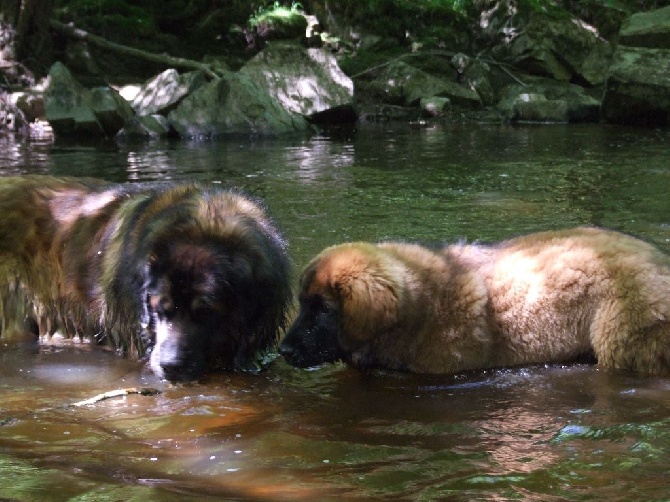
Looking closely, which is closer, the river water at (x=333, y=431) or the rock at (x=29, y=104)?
the river water at (x=333, y=431)

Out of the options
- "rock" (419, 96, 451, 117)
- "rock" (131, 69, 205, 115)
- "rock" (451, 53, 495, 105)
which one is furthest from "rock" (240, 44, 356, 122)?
"rock" (451, 53, 495, 105)

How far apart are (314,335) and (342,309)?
8.1 inches

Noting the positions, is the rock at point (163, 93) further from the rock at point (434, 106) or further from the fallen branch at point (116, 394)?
the fallen branch at point (116, 394)

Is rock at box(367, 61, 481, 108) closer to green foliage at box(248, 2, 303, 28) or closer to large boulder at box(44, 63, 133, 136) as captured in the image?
green foliage at box(248, 2, 303, 28)

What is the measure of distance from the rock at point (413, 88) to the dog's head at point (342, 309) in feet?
54.4

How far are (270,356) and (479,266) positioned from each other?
1.31 metres

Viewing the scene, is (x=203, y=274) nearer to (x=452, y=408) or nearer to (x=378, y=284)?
(x=378, y=284)

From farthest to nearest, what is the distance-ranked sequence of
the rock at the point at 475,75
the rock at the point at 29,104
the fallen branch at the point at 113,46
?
the rock at the point at 475,75
the fallen branch at the point at 113,46
the rock at the point at 29,104

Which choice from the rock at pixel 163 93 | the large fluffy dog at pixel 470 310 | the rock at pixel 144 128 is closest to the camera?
the large fluffy dog at pixel 470 310

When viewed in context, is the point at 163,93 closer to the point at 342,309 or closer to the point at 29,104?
the point at 29,104

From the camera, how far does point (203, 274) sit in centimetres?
423

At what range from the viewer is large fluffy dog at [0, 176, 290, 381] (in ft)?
14.1

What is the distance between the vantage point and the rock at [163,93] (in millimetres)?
16594

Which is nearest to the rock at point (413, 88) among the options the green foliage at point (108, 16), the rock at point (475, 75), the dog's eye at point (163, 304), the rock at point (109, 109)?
the rock at point (475, 75)
